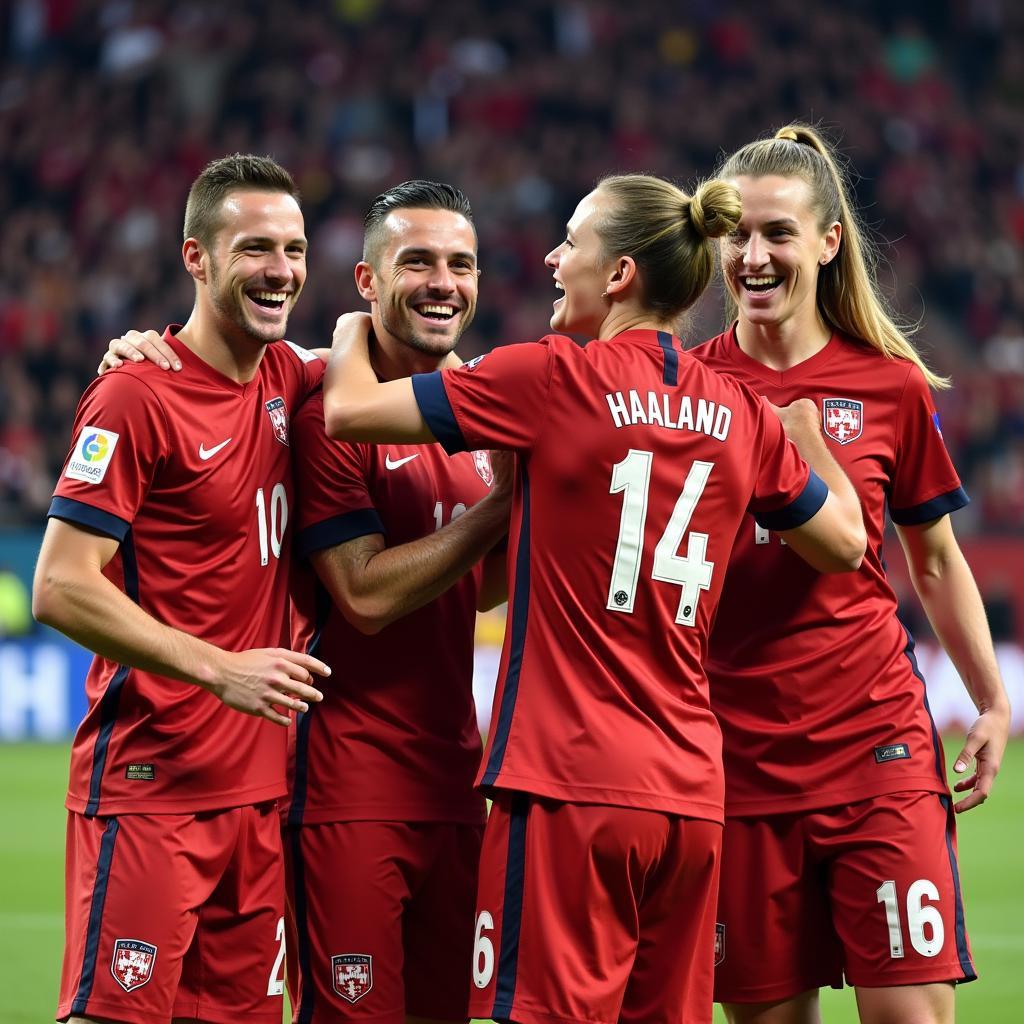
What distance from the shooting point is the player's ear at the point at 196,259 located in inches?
159

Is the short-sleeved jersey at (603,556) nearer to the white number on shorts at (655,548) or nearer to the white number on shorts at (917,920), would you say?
the white number on shorts at (655,548)

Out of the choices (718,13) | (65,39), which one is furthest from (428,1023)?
(718,13)

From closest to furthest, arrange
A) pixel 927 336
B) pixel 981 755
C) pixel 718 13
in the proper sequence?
pixel 981 755 → pixel 927 336 → pixel 718 13

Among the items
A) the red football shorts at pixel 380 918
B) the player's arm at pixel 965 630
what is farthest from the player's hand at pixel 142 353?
the player's arm at pixel 965 630

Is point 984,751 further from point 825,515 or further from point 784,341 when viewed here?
point 784,341

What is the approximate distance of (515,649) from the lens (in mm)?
3426

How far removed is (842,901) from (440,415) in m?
1.52

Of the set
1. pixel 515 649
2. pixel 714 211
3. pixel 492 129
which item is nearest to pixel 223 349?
pixel 515 649

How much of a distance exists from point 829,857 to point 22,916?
17.1ft

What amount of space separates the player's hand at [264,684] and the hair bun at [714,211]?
1252 millimetres

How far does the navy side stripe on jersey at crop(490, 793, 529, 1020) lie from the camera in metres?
3.30

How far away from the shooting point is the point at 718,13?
2236 centimetres

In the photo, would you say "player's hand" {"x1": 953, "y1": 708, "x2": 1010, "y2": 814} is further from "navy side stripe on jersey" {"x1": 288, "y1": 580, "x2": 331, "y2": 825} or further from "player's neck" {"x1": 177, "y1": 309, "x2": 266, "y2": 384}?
"player's neck" {"x1": 177, "y1": 309, "x2": 266, "y2": 384}

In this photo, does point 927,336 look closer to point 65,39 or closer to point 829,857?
point 65,39
